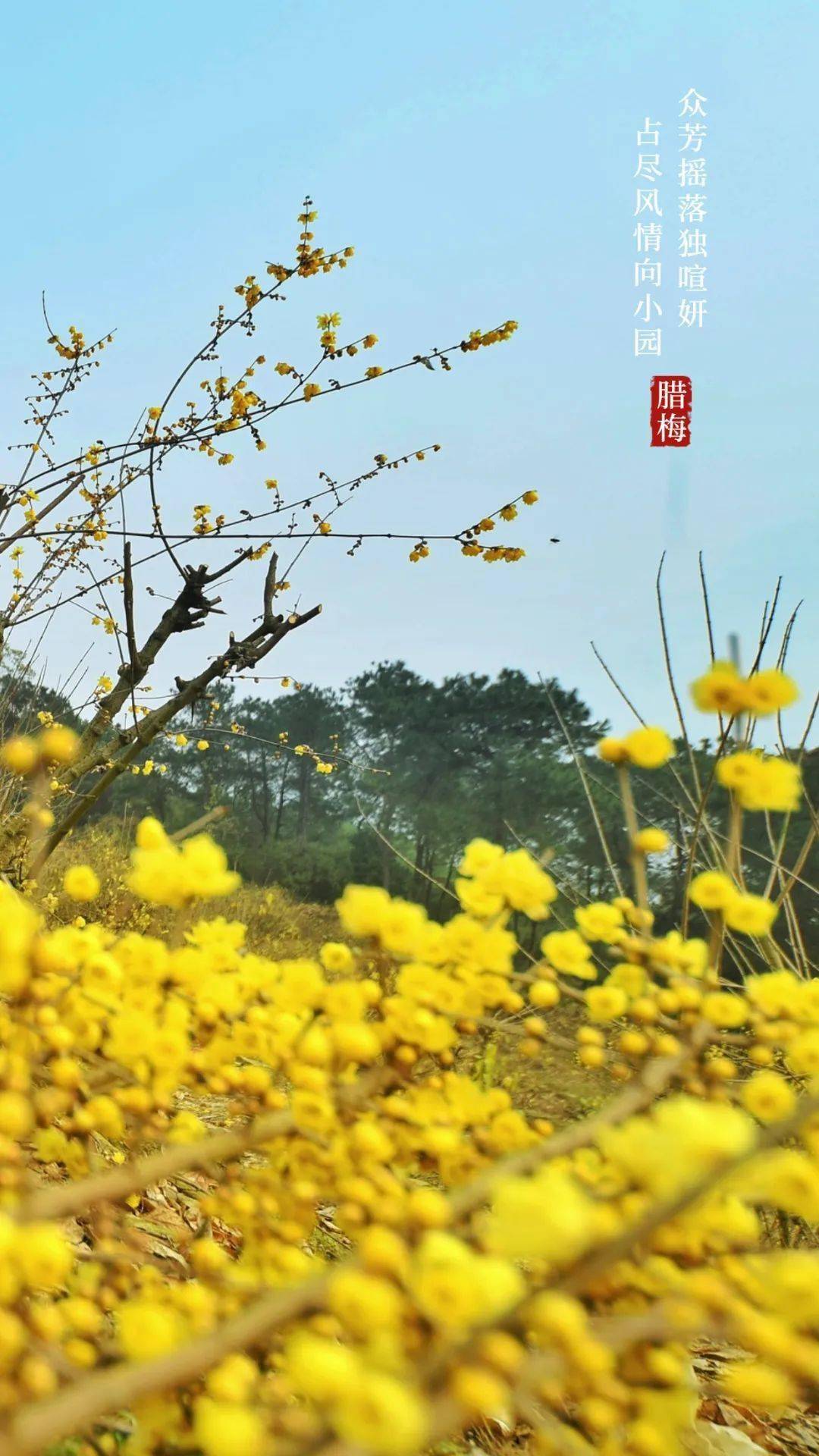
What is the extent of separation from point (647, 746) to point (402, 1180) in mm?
587

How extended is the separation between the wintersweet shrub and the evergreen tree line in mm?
10571

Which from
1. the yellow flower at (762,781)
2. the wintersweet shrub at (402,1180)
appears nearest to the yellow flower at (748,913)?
the wintersweet shrub at (402,1180)

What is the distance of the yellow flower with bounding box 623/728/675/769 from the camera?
959 mm

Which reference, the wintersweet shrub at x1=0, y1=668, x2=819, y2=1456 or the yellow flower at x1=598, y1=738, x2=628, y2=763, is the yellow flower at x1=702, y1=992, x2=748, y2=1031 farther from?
the yellow flower at x1=598, y1=738, x2=628, y2=763

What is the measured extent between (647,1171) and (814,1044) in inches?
13.4

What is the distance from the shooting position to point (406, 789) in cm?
1805

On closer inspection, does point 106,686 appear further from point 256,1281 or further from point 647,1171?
point 647,1171

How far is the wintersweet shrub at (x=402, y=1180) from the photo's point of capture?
551mm

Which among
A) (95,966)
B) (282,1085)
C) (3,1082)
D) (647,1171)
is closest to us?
(647,1171)

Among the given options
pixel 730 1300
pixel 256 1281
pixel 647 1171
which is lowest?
pixel 256 1281

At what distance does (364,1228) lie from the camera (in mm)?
844

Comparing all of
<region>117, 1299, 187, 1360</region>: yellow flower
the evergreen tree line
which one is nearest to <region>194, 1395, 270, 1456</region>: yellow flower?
<region>117, 1299, 187, 1360</region>: yellow flower

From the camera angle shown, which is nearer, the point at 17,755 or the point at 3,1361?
the point at 3,1361

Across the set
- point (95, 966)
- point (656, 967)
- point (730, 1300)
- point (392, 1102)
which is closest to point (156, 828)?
point (95, 966)
